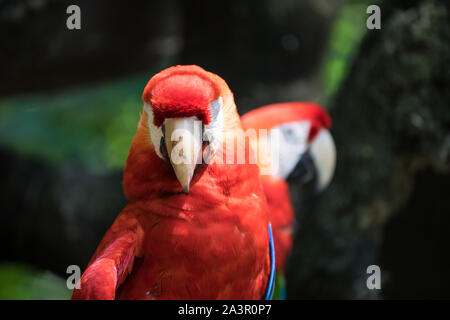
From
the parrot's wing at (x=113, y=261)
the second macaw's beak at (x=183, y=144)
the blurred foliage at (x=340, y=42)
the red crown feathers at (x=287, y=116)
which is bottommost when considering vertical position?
the parrot's wing at (x=113, y=261)

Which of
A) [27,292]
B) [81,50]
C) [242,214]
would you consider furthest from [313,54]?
[27,292]

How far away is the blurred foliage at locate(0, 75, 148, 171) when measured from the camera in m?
2.33

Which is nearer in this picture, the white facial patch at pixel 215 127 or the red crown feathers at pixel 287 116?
the white facial patch at pixel 215 127

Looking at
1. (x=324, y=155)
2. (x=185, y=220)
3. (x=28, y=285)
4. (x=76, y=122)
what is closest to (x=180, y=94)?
(x=185, y=220)

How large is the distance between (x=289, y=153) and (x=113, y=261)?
89cm

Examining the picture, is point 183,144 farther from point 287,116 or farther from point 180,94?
point 287,116

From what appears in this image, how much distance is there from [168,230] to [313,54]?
138 cm

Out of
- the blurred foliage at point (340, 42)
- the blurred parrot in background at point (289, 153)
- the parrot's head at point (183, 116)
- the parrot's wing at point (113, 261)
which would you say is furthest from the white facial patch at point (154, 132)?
the blurred foliage at point (340, 42)

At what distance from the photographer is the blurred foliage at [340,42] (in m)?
1.79

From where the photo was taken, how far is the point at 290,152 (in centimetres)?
151

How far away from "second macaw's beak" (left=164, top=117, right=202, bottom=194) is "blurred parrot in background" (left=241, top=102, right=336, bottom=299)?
656mm

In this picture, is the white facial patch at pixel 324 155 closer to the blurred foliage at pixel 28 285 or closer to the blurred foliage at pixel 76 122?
the blurred foliage at pixel 28 285

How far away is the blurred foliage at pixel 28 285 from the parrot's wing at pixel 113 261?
1.00ft

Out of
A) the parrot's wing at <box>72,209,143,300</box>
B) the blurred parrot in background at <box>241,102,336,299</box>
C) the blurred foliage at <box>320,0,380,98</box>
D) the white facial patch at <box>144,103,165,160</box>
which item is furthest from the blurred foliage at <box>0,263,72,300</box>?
the blurred foliage at <box>320,0,380,98</box>
